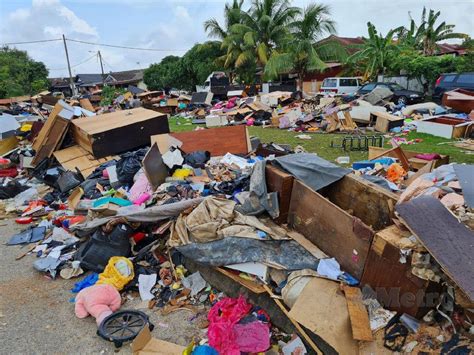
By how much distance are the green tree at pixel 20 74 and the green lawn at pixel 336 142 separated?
23.9 meters

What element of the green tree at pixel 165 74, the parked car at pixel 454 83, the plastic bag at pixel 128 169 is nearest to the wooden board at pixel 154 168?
the plastic bag at pixel 128 169

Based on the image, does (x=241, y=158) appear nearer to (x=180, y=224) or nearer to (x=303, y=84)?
(x=180, y=224)

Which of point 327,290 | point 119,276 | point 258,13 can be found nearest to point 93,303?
point 119,276

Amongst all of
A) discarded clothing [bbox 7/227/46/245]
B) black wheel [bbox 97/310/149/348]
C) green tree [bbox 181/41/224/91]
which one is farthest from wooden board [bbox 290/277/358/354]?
green tree [bbox 181/41/224/91]

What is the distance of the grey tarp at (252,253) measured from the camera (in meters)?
2.98

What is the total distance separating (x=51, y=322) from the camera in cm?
317

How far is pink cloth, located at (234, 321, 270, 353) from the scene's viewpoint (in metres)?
2.63

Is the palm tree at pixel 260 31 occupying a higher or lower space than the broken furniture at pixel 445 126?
higher

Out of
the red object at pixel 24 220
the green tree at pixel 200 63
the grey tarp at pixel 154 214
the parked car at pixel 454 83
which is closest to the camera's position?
the grey tarp at pixel 154 214

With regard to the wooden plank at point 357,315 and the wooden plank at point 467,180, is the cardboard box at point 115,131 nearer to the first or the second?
the wooden plank at point 357,315

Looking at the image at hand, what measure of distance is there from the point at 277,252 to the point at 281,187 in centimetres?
70

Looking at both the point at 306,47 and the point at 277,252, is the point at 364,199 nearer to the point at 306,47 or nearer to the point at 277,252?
the point at 277,252

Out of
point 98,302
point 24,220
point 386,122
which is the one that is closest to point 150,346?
point 98,302

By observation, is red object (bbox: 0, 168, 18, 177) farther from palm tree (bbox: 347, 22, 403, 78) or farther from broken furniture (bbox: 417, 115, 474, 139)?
palm tree (bbox: 347, 22, 403, 78)
